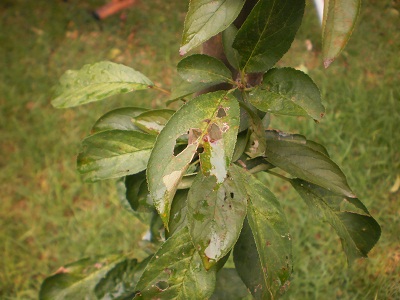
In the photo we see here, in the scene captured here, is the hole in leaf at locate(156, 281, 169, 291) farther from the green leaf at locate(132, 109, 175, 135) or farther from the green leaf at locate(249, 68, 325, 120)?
the green leaf at locate(249, 68, 325, 120)

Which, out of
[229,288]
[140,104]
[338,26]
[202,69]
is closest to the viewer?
[338,26]

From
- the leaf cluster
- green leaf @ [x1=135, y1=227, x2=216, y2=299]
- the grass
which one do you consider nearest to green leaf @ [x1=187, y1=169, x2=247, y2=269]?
the leaf cluster

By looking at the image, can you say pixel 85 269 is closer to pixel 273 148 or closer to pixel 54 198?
pixel 273 148

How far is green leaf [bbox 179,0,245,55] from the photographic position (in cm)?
61

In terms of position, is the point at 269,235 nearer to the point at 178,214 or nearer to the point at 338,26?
the point at 178,214

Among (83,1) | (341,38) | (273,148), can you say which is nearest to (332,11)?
(341,38)

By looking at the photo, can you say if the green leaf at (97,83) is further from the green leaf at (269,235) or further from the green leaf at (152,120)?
the green leaf at (269,235)

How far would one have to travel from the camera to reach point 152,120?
862mm

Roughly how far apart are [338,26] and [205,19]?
203 mm

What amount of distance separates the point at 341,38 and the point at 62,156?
210 centimetres

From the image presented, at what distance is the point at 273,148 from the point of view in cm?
80

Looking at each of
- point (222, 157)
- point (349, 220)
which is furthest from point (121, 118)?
point (349, 220)

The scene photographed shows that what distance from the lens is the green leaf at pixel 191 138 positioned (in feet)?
1.93

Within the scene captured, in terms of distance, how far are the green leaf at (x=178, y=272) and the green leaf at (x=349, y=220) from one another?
24 centimetres
